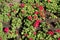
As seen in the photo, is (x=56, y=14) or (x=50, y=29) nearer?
(x=50, y=29)

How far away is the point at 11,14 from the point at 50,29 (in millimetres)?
1440

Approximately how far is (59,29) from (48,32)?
432 millimetres

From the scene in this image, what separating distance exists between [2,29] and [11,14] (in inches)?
26.7

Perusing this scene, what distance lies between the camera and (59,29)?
281 inches

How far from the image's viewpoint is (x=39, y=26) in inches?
287

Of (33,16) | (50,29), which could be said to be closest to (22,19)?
(33,16)

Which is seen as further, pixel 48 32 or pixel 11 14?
pixel 11 14

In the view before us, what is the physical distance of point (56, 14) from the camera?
774 cm

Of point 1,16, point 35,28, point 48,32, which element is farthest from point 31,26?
point 1,16

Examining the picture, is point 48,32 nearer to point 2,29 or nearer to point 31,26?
point 31,26

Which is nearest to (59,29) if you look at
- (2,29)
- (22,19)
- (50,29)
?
(50,29)

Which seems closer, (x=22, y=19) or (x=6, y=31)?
(x=6, y=31)

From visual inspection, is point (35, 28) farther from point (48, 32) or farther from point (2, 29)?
point (2, 29)

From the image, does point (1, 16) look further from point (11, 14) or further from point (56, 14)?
point (56, 14)
